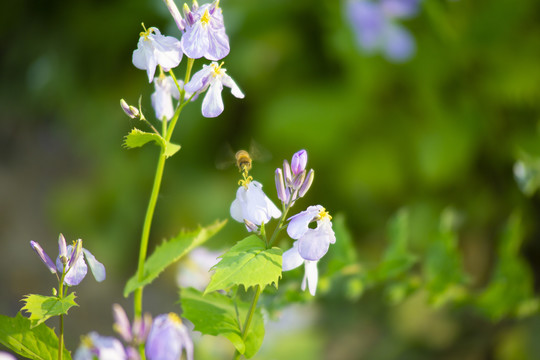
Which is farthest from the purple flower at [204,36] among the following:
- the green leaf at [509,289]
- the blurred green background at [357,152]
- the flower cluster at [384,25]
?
the flower cluster at [384,25]

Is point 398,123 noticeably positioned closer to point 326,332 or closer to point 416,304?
point 416,304

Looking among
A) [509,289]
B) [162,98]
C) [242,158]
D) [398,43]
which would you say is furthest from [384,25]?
[162,98]

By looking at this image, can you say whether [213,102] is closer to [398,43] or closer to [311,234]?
[311,234]

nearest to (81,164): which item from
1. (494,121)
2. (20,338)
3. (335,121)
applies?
A: (335,121)

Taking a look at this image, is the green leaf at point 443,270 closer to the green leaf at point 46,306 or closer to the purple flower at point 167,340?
the purple flower at point 167,340

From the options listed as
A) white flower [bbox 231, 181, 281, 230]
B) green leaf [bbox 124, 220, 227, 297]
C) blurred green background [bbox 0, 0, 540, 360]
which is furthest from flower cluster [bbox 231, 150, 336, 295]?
blurred green background [bbox 0, 0, 540, 360]

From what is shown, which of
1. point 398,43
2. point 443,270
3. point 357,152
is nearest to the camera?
point 443,270
